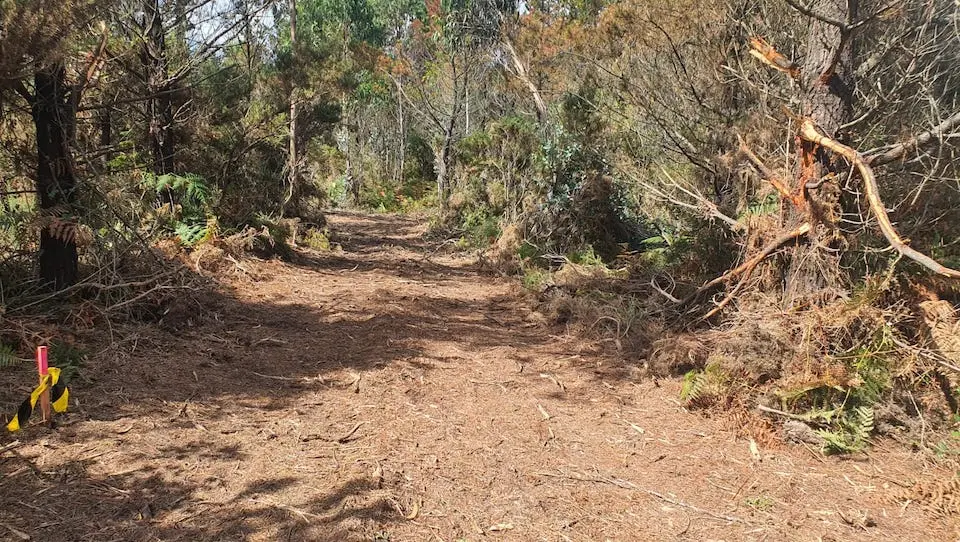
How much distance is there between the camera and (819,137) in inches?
185

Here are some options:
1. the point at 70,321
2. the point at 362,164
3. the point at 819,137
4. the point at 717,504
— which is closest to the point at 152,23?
the point at 70,321

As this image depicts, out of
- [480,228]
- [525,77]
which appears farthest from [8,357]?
[525,77]

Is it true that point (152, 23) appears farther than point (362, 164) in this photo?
No

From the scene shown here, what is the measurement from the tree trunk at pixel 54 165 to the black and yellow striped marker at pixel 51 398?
1782 millimetres

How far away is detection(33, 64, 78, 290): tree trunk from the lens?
16.1 feet

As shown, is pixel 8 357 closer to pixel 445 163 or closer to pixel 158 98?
pixel 158 98

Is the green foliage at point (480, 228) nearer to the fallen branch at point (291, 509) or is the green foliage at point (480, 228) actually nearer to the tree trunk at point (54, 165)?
the tree trunk at point (54, 165)

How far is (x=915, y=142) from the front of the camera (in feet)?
13.9

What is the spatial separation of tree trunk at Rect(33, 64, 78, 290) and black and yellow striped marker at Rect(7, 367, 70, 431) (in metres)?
1.78

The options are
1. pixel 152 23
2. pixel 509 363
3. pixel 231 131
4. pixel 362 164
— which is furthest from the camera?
pixel 362 164

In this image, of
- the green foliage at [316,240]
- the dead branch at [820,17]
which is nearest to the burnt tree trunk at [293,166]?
the green foliage at [316,240]

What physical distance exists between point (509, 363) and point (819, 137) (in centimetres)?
308

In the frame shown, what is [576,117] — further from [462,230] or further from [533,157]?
[462,230]

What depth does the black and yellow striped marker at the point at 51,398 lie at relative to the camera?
323cm
